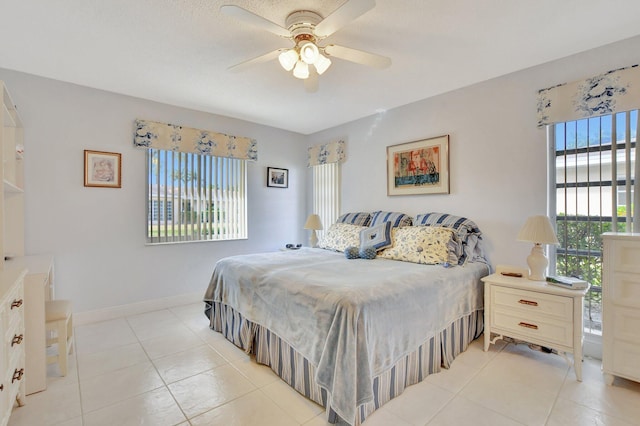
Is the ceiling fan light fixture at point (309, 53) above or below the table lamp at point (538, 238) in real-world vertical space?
above

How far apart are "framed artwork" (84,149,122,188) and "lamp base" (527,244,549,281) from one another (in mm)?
3988

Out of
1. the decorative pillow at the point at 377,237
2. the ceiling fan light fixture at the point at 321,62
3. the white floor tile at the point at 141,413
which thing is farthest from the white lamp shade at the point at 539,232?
the white floor tile at the point at 141,413

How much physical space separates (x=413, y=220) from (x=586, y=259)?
1491 millimetres

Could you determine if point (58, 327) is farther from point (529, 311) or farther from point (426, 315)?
point (529, 311)

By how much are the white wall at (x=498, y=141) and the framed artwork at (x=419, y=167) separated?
0.07 metres

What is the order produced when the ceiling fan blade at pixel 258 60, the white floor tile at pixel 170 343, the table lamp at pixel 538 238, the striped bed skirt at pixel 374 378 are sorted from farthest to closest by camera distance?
the white floor tile at pixel 170 343 < the table lamp at pixel 538 238 < the ceiling fan blade at pixel 258 60 < the striped bed skirt at pixel 374 378

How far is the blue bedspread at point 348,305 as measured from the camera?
5.06 ft

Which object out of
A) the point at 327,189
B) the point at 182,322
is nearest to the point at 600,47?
the point at 327,189

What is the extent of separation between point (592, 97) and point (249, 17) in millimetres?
2542

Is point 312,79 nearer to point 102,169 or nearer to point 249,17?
point 249,17

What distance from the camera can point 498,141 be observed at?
2799 mm

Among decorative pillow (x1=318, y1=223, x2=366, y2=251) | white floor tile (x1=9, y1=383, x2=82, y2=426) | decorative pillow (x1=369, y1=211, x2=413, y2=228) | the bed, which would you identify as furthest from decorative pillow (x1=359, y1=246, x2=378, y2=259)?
white floor tile (x1=9, y1=383, x2=82, y2=426)

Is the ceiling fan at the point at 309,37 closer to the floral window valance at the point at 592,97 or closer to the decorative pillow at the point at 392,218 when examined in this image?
the floral window valance at the point at 592,97

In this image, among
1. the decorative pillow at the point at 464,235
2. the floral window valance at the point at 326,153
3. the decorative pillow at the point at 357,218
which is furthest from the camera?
the floral window valance at the point at 326,153
